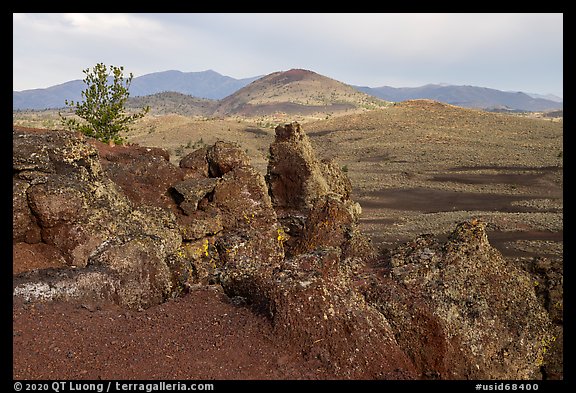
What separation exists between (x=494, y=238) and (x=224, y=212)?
13.8 meters

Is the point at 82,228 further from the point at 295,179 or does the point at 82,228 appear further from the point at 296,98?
the point at 296,98

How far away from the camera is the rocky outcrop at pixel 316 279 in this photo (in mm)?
6082

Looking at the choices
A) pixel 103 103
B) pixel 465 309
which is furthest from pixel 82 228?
pixel 103 103

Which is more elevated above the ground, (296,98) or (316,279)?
(296,98)

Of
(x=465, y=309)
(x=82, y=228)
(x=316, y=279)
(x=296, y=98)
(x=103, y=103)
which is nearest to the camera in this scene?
(x=316, y=279)

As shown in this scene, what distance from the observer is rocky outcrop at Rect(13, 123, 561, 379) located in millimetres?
6082

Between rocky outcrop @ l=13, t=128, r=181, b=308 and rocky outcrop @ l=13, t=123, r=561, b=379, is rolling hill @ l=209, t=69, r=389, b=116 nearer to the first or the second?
rocky outcrop @ l=13, t=128, r=181, b=308

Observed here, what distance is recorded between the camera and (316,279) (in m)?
6.26

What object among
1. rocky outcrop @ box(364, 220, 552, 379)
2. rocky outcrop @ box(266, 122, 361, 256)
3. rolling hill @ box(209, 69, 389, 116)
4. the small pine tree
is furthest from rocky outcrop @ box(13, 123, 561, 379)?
rolling hill @ box(209, 69, 389, 116)

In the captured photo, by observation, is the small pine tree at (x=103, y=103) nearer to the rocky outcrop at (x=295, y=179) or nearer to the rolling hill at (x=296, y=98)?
the rocky outcrop at (x=295, y=179)

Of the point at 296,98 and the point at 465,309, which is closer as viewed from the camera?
the point at 465,309

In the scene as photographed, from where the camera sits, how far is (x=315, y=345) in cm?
581

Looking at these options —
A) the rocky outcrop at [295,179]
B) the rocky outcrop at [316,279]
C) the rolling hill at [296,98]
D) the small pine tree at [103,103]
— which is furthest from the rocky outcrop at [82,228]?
the rolling hill at [296,98]

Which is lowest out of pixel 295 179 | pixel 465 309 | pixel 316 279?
pixel 465 309
